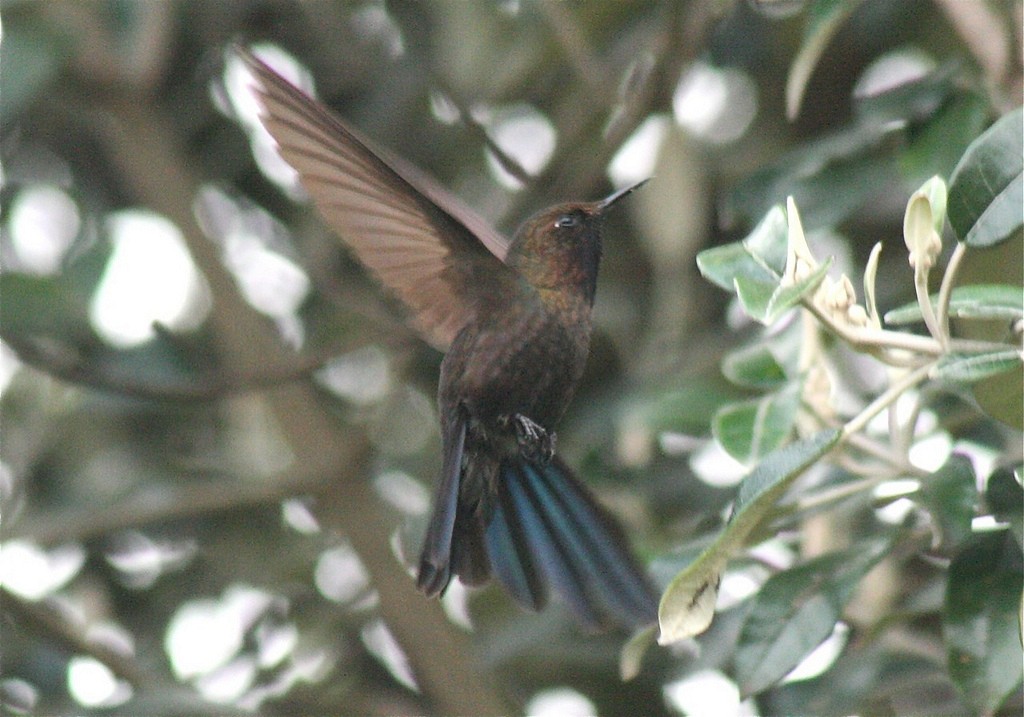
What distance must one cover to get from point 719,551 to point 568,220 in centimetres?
69

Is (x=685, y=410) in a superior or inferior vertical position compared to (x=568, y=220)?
inferior

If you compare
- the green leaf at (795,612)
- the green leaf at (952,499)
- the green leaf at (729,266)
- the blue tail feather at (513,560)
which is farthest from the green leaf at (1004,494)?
the blue tail feather at (513,560)

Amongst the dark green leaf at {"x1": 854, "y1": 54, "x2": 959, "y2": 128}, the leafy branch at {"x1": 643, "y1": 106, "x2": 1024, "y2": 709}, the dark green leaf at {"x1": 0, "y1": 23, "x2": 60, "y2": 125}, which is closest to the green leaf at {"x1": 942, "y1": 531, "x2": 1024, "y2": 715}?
the leafy branch at {"x1": 643, "y1": 106, "x2": 1024, "y2": 709}

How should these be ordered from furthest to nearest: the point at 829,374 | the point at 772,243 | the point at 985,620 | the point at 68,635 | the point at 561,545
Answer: the point at 68,635
the point at 561,545
the point at 829,374
the point at 985,620
the point at 772,243

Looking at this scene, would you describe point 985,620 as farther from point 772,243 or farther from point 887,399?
point 772,243

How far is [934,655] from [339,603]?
4.90 feet

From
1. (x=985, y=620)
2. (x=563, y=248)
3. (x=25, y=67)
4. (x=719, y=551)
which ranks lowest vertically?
(x=985, y=620)

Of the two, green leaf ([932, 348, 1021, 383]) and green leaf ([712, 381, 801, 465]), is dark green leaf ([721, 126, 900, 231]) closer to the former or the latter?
green leaf ([712, 381, 801, 465])

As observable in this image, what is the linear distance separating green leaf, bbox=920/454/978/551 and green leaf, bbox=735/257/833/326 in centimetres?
35

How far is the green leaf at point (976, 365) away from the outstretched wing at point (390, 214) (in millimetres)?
701

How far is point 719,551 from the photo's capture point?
57.9 inches

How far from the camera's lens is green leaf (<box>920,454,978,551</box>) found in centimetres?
161

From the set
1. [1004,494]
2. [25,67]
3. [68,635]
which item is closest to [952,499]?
[1004,494]

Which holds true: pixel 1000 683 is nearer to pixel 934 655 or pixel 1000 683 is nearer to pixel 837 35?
pixel 934 655
